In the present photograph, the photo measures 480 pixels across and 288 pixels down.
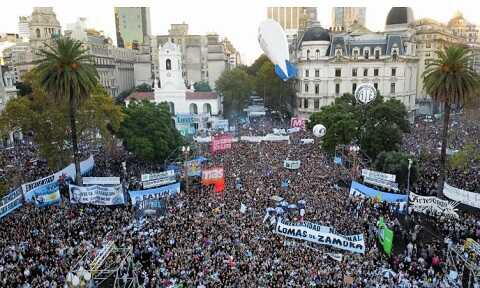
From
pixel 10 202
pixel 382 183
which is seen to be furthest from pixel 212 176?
pixel 10 202

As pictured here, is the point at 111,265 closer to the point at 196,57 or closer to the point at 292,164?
the point at 292,164

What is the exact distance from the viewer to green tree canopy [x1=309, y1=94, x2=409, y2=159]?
3691cm

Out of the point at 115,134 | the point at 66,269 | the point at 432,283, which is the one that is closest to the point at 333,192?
the point at 432,283

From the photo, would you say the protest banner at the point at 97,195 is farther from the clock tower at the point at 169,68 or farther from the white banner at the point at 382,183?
the clock tower at the point at 169,68

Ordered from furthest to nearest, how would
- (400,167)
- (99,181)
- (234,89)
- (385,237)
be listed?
(234,89) < (400,167) < (99,181) < (385,237)

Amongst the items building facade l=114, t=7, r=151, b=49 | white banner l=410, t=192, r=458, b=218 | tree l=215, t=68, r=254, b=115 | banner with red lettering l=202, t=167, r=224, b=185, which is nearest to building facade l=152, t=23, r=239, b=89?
tree l=215, t=68, r=254, b=115

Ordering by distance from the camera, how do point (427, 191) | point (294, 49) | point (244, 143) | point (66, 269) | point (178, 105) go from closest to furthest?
point (66, 269), point (427, 191), point (244, 143), point (178, 105), point (294, 49)

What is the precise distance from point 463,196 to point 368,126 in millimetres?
13763

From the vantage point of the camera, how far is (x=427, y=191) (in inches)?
1236

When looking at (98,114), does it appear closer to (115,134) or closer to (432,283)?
(115,134)

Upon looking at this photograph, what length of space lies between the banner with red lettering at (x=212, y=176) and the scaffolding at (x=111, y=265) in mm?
10496

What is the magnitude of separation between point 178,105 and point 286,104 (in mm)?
23518

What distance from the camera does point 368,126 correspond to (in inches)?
1547

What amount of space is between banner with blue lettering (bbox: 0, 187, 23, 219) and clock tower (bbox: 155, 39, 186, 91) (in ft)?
143
